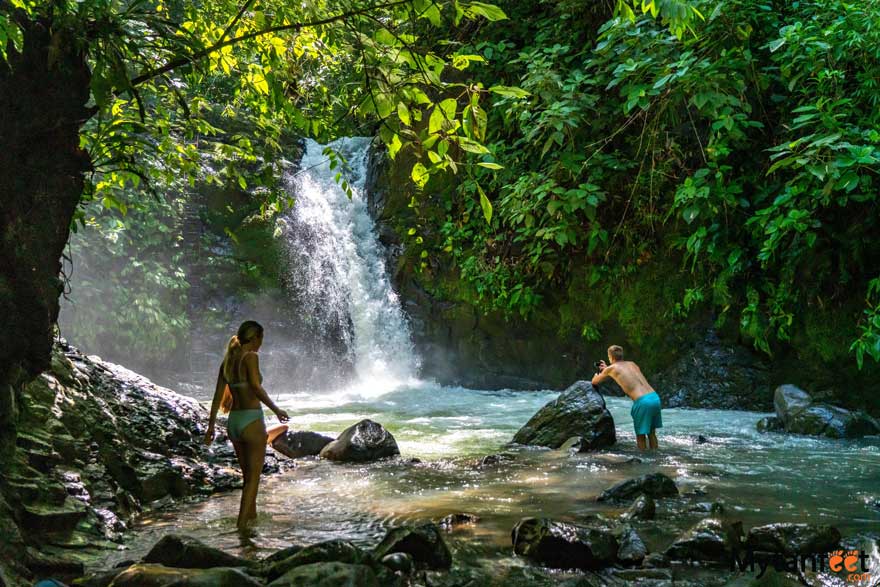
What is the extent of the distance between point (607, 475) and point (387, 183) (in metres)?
11.6

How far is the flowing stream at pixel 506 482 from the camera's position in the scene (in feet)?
16.4

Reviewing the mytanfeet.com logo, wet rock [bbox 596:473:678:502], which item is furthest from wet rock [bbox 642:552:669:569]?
wet rock [bbox 596:473:678:502]

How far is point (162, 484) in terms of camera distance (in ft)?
19.7

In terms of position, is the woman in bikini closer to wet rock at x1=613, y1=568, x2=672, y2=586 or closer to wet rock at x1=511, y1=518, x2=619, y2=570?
wet rock at x1=511, y1=518, x2=619, y2=570

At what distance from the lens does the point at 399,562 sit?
4031mm

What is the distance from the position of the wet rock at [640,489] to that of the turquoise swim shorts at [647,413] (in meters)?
2.35

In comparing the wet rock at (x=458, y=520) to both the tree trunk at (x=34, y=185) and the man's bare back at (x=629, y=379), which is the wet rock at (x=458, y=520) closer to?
the tree trunk at (x=34, y=185)

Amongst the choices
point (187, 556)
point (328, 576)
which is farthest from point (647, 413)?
point (187, 556)

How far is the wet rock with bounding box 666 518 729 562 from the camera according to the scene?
4156 millimetres

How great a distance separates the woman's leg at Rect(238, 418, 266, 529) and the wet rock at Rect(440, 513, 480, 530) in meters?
1.50

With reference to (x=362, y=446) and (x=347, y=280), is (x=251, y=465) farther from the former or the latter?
(x=347, y=280)

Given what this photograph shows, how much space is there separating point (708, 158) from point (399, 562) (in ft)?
26.4

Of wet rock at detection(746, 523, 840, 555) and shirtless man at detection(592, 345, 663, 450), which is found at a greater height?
shirtless man at detection(592, 345, 663, 450)

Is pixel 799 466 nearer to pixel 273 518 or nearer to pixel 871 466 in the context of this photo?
pixel 871 466
